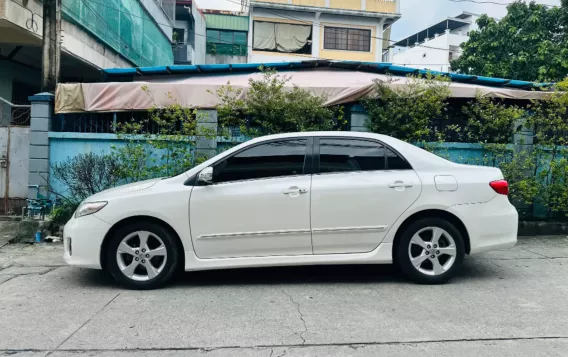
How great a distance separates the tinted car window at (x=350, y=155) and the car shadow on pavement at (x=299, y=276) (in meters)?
1.29

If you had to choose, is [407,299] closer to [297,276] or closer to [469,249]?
[469,249]

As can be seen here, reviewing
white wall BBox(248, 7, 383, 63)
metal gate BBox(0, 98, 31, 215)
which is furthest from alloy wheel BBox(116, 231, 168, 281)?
white wall BBox(248, 7, 383, 63)

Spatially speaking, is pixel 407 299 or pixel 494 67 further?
pixel 494 67

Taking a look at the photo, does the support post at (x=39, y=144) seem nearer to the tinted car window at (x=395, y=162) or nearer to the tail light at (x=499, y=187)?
the tinted car window at (x=395, y=162)

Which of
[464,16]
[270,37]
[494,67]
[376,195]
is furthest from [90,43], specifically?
[464,16]

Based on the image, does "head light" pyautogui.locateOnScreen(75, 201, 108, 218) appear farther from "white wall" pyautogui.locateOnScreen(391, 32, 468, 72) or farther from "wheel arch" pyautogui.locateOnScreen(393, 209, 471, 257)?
"white wall" pyautogui.locateOnScreen(391, 32, 468, 72)

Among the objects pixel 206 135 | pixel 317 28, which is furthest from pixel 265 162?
pixel 317 28

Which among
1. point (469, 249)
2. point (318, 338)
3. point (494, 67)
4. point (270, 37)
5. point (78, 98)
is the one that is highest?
point (270, 37)

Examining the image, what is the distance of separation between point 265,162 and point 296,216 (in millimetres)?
688

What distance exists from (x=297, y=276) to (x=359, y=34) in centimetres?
2395

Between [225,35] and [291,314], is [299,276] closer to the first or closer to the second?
[291,314]

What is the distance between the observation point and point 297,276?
18.5ft

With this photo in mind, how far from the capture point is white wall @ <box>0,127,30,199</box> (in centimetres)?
894

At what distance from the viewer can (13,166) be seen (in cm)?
898
